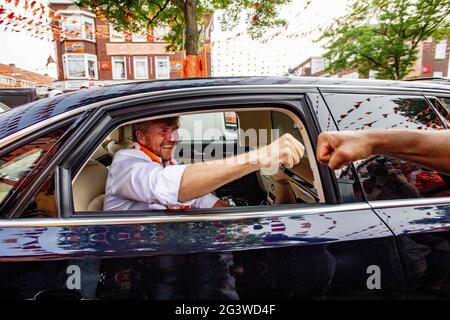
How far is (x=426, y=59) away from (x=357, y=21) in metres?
21.7

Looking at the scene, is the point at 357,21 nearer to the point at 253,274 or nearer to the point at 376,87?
the point at 376,87

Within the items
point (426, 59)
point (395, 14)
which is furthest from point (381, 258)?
point (426, 59)

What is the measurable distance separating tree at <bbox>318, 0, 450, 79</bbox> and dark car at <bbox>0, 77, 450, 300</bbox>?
1269cm

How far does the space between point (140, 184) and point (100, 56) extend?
95.0 feet

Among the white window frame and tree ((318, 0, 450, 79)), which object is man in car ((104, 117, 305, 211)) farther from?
tree ((318, 0, 450, 79))

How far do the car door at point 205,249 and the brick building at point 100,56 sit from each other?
25.8 meters

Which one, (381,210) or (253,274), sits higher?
(381,210)

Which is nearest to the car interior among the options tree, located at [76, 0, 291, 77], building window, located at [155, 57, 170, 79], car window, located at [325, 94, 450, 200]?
car window, located at [325, 94, 450, 200]

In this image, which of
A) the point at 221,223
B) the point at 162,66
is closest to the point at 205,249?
the point at 221,223

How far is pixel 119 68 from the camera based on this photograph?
2739cm

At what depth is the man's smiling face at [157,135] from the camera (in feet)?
5.88

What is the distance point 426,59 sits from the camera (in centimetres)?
2964

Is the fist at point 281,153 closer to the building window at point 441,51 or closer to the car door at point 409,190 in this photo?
the car door at point 409,190

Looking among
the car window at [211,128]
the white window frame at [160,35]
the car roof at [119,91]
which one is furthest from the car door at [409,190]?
the white window frame at [160,35]
